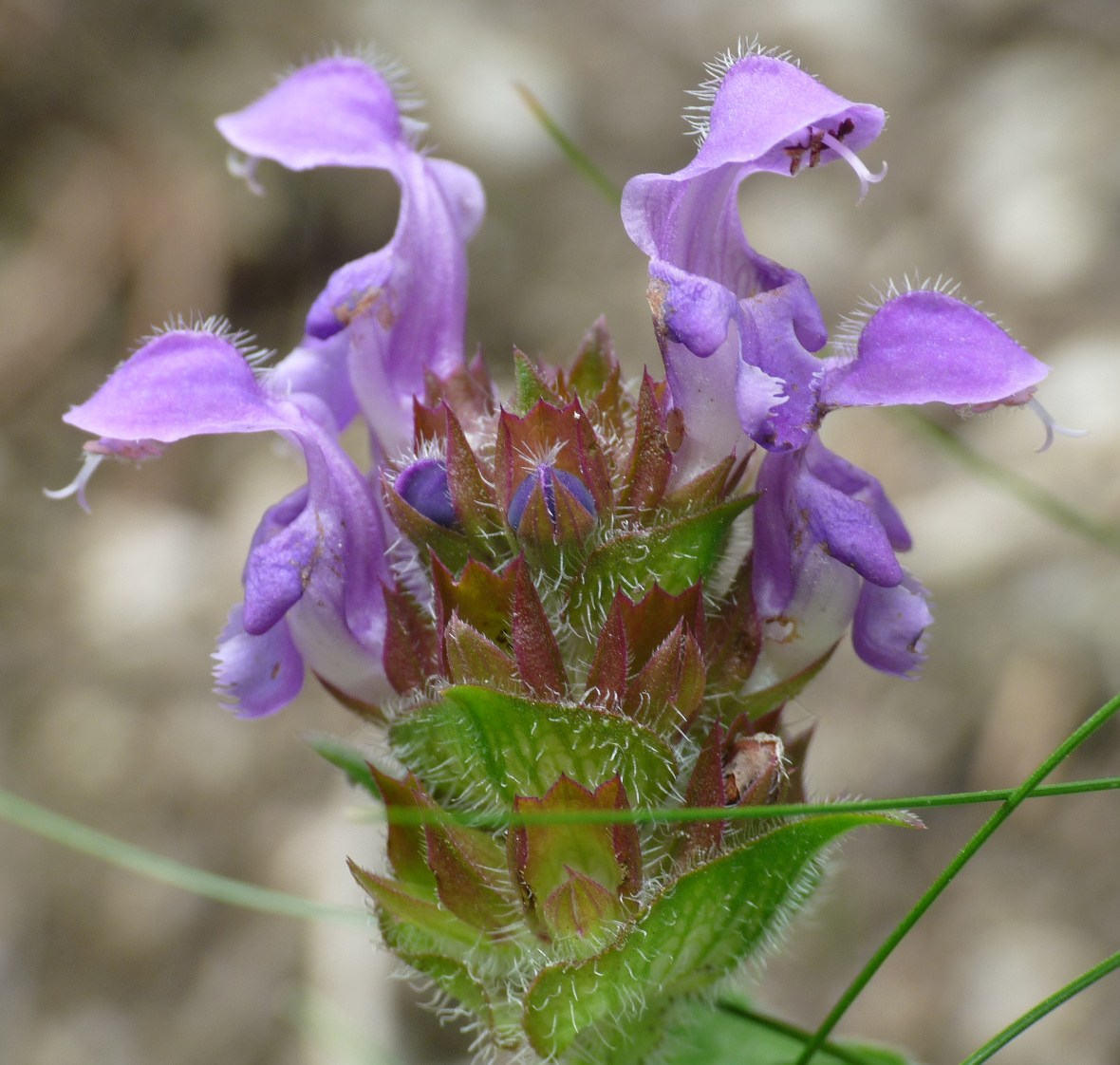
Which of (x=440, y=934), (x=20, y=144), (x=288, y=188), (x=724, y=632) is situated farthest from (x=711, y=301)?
(x=20, y=144)

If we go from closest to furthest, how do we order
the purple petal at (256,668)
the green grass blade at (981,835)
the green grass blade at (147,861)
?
the green grass blade at (981,835) < the purple petal at (256,668) < the green grass blade at (147,861)

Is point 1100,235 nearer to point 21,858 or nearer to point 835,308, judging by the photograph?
point 835,308

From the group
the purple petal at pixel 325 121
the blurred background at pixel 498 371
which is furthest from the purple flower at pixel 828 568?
the blurred background at pixel 498 371

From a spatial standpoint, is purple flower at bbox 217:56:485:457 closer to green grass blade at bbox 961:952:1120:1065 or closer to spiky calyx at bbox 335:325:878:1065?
spiky calyx at bbox 335:325:878:1065

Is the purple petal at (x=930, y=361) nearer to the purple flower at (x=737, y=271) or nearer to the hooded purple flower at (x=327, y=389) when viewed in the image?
the purple flower at (x=737, y=271)

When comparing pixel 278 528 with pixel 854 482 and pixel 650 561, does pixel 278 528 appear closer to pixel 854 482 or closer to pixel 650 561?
pixel 650 561

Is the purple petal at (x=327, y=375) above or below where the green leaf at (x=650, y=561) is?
below

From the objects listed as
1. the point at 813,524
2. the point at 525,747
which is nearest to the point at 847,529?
the point at 813,524
